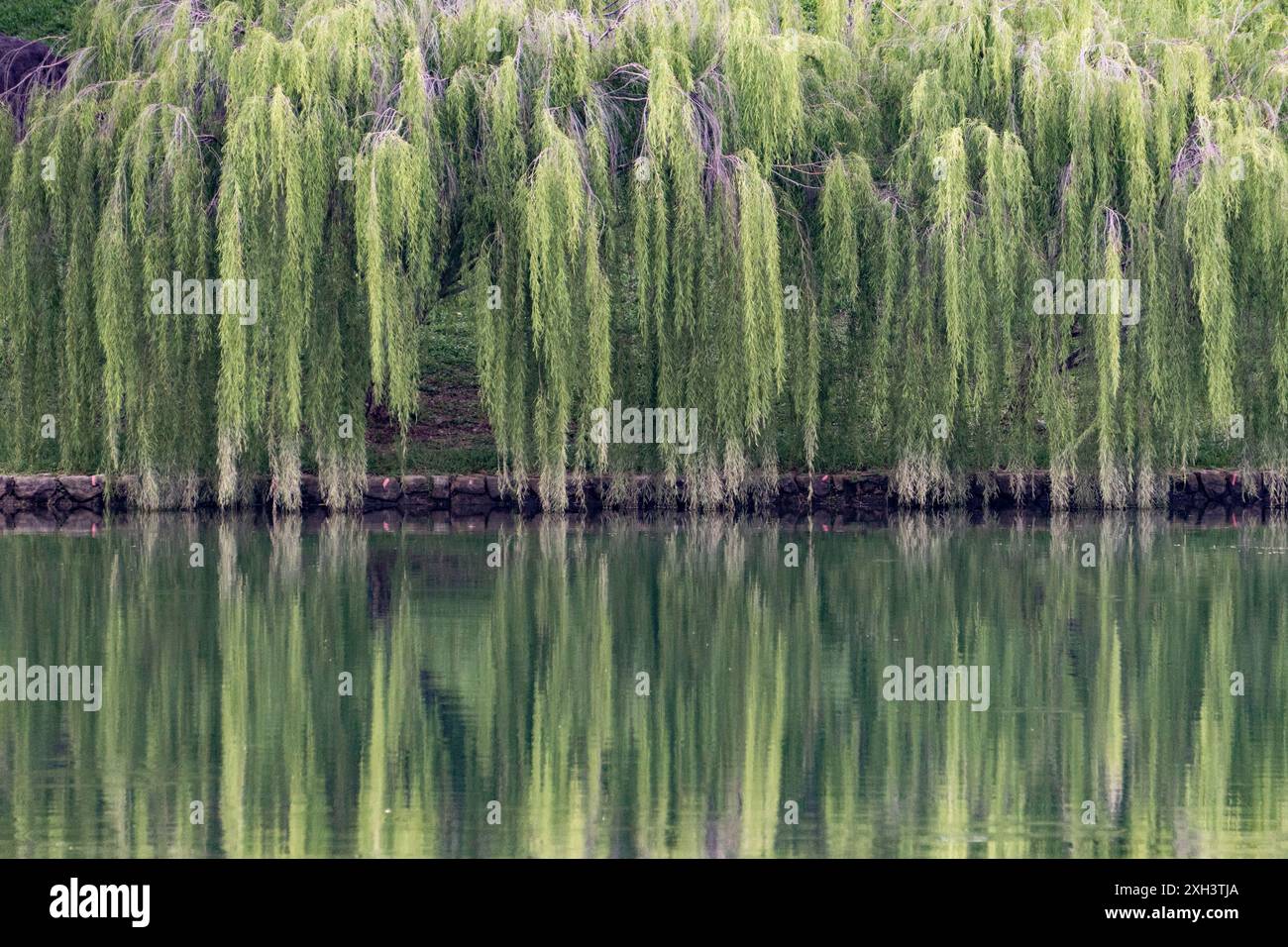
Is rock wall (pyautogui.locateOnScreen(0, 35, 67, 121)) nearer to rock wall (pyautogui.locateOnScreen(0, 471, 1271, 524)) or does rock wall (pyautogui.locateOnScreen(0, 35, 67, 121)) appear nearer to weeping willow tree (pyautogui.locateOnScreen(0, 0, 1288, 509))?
weeping willow tree (pyautogui.locateOnScreen(0, 0, 1288, 509))

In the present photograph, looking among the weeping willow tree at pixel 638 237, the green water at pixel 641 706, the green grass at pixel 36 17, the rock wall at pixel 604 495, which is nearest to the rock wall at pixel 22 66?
the weeping willow tree at pixel 638 237

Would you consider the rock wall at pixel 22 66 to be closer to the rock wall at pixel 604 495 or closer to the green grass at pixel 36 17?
the green grass at pixel 36 17

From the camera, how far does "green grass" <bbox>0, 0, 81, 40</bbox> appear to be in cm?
3547

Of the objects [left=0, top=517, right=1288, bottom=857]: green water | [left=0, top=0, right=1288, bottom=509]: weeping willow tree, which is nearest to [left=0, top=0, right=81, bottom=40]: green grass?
[left=0, top=0, right=1288, bottom=509]: weeping willow tree

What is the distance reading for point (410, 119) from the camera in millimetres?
21109

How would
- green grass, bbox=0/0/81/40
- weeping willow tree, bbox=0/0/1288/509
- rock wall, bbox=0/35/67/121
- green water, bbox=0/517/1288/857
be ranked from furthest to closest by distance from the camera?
green grass, bbox=0/0/81/40 → rock wall, bbox=0/35/67/121 → weeping willow tree, bbox=0/0/1288/509 → green water, bbox=0/517/1288/857

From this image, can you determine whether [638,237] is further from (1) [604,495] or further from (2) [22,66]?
(2) [22,66]

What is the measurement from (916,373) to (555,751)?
13.6m

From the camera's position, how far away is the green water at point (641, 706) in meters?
8.05

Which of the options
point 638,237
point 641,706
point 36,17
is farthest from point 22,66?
point 641,706

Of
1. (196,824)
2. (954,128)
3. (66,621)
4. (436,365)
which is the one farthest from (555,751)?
(436,365)

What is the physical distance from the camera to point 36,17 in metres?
35.9

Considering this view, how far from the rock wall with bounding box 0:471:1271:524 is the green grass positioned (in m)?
14.8

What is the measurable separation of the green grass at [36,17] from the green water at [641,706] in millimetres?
19268
